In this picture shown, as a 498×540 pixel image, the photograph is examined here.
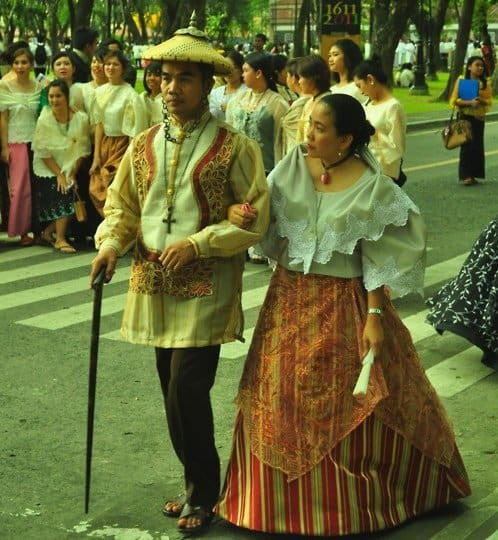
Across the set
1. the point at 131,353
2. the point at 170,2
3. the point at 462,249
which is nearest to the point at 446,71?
the point at 170,2

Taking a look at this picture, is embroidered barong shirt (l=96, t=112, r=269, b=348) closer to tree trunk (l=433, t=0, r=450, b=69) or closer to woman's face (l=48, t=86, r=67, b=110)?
woman's face (l=48, t=86, r=67, b=110)

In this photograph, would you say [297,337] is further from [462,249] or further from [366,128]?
[462,249]

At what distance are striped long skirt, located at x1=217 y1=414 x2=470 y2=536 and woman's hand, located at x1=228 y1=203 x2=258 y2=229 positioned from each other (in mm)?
726

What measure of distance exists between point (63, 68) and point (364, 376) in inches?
290

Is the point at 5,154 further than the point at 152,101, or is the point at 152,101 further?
the point at 5,154

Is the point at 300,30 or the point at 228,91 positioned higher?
the point at 228,91

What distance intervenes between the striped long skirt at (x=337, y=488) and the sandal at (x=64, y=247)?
6.62 meters

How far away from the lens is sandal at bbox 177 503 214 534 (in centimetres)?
486

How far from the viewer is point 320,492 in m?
4.71

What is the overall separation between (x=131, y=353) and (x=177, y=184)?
3.09 metres

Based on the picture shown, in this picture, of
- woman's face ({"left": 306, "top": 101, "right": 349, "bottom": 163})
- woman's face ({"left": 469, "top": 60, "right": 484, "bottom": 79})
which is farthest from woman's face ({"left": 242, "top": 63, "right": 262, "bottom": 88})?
woman's face ({"left": 469, "top": 60, "right": 484, "bottom": 79})

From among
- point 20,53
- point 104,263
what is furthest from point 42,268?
point 104,263

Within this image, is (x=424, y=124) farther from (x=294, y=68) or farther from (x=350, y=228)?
(x=350, y=228)

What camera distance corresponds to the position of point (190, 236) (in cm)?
466
